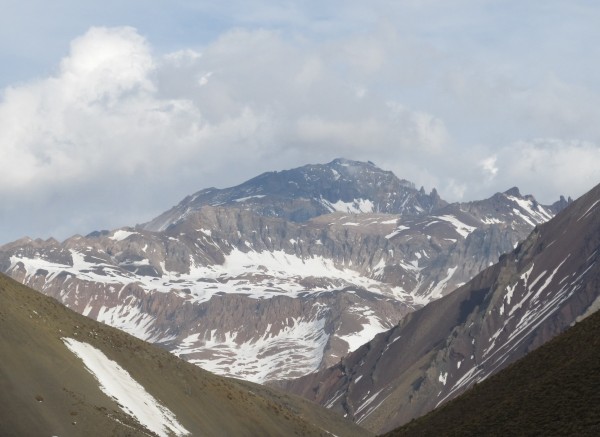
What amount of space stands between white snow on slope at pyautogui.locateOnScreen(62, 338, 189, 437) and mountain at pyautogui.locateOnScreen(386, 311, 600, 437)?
128ft

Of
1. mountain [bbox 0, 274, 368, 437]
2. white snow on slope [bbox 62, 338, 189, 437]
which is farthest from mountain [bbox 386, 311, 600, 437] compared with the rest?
white snow on slope [bbox 62, 338, 189, 437]

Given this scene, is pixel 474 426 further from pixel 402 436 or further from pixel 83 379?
pixel 83 379

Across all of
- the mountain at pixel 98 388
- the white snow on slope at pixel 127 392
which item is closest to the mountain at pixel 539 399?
the mountain at pixel 98 388

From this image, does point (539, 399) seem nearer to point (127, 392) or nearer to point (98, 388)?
point (98, 388)

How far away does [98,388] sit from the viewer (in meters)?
111

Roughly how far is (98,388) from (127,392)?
7.23m

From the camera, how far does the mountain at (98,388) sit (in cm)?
9656

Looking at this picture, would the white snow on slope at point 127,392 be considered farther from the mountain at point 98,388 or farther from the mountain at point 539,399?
the mountain at point 539,399

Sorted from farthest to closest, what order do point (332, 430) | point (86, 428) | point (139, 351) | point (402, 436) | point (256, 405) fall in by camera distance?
point (332, 430)
point (256, 405)
point (139, 351)
point (86, 428)
point (402, 436)

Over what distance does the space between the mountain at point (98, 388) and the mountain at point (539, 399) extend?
102 feet

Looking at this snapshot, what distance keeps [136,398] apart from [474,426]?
58113mm

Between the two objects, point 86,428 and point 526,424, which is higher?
point 86,428

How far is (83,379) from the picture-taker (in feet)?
360

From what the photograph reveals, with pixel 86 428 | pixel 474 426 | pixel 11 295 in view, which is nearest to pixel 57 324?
pixel 11 295
